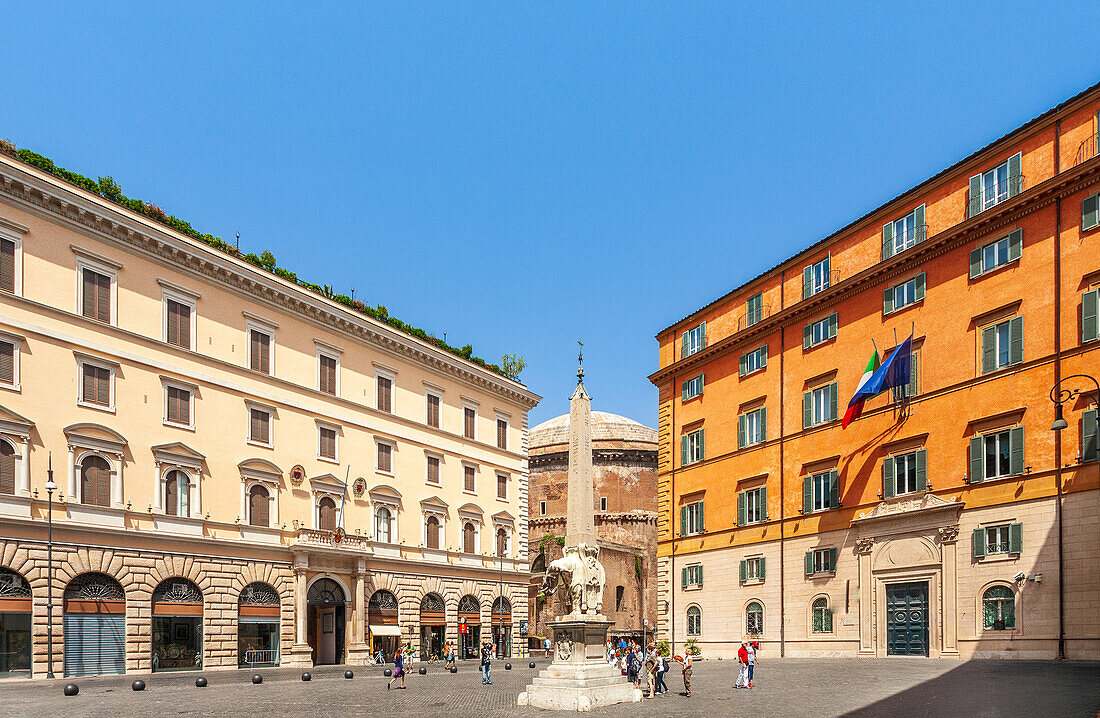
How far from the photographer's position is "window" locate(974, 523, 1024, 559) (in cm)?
2892

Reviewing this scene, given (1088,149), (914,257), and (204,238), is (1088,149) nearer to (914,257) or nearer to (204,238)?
(914,257)

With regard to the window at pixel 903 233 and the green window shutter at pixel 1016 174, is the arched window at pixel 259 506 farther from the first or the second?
the green window shutter at pixel 1016 174

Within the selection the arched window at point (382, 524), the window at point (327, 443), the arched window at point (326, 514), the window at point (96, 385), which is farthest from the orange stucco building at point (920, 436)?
the window at point (96, 385)

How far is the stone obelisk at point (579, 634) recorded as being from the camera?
2183cm

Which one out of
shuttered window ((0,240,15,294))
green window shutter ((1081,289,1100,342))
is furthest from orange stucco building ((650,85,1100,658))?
shuttered window ((0,240,15,294))

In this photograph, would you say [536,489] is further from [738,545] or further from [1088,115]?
[1088,115]

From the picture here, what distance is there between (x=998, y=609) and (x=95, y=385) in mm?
32393

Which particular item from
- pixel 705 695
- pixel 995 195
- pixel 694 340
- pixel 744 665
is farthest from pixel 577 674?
pixel 694 340

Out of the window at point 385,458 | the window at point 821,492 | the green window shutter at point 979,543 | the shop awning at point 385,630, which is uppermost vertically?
the window at point 385,458

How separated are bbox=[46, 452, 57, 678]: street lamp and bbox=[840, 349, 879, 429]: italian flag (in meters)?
28.4

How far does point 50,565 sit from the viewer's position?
29.6 meters

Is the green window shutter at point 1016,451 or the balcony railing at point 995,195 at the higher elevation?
the balcony railing at point 995,195

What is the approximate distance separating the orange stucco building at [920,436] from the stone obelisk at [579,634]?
553 inches

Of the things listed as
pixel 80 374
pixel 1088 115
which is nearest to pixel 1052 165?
pixel 1088 115
